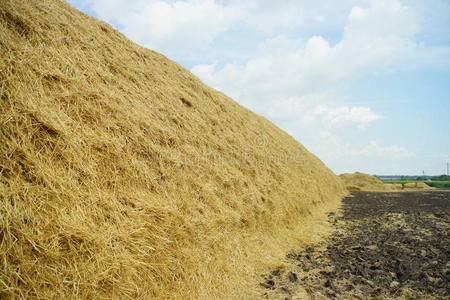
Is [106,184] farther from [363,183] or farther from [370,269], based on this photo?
[363,183]

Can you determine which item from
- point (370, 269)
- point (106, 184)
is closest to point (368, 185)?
point (370, 269)

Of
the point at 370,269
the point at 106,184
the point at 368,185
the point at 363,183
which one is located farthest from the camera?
the point at 363,183

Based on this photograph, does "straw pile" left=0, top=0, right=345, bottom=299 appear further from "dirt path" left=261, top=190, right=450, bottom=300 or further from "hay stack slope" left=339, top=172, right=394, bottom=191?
"hay stack slope" left=339, top=172, right=394, bottom=191

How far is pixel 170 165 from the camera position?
16.7 ft

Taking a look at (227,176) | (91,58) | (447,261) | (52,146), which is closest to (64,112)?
(52,146)

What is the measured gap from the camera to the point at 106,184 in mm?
3807

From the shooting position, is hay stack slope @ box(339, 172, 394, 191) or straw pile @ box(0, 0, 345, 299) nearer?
straw pile @ box(0, 0, 345, 299)

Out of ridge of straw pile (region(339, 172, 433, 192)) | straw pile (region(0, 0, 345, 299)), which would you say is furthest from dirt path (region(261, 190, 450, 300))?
ridge of straw pile (region(339, 172, 433, 192))

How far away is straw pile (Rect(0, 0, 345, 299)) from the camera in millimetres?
2811

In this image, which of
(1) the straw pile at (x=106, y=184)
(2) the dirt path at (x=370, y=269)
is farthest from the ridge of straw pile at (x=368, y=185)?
(1) the straw pile at (x=106, y=184)

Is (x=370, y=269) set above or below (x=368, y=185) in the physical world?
above

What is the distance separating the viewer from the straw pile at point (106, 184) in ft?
9.22

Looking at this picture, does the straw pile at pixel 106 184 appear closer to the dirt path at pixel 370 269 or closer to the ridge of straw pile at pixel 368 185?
the dirt path at pixel 370 269

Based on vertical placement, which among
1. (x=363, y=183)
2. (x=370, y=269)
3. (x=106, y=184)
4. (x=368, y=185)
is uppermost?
(x=106, y=184)
